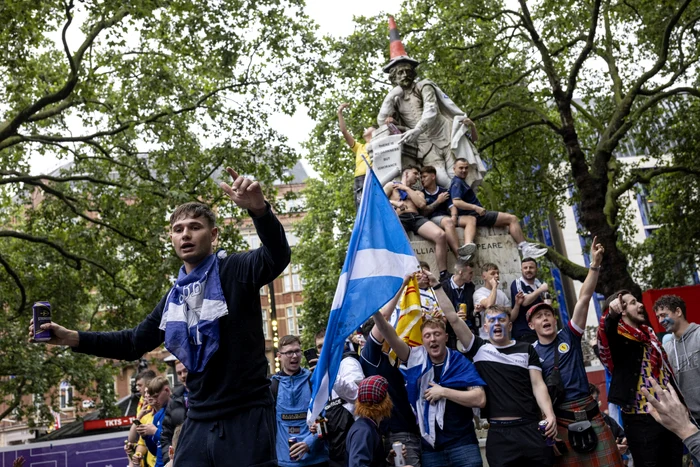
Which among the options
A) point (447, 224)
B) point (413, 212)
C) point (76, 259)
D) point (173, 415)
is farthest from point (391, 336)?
point (76, 259)

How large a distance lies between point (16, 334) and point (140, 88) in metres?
7.83

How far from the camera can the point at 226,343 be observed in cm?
373

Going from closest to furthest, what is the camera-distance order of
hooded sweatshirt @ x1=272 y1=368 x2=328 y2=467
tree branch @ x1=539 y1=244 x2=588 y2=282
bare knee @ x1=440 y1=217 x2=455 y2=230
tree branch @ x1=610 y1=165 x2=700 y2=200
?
1. hooded sweatshirt @ x1=272 y1=368 x2=328 y2=467
2. bare knee @ x1=440 y1=217 x2=455 y2=230
3. tree branch @ x1=539 y1=244 x2=588 y2=282
4. tree branch @ x1=610 y1=165 x2=700 y2=200

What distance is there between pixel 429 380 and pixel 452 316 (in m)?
0.57

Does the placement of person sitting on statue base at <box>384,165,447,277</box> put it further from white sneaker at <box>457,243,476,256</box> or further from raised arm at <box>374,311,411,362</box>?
raised arm at <box>374,311,411,362</box>

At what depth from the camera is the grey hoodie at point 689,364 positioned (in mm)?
7094

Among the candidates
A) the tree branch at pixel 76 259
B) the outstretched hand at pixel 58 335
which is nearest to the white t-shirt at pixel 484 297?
the outstretched hand at pixel 58 335

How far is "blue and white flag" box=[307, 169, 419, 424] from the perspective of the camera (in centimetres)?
511

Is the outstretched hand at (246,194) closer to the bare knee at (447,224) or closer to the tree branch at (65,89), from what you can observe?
the bare knee at (447,224)

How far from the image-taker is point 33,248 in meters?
21.2

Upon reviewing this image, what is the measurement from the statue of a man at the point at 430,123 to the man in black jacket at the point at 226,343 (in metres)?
7.83

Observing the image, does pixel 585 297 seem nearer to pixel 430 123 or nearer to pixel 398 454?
pixel 398 454

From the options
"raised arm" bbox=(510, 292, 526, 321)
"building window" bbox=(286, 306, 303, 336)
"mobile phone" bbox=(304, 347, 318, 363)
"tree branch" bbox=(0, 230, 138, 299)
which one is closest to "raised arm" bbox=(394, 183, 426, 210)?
"raised arm" bbox=(510, 292, 526, 321)

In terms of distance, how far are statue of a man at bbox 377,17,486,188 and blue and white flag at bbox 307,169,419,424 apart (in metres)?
5.58
